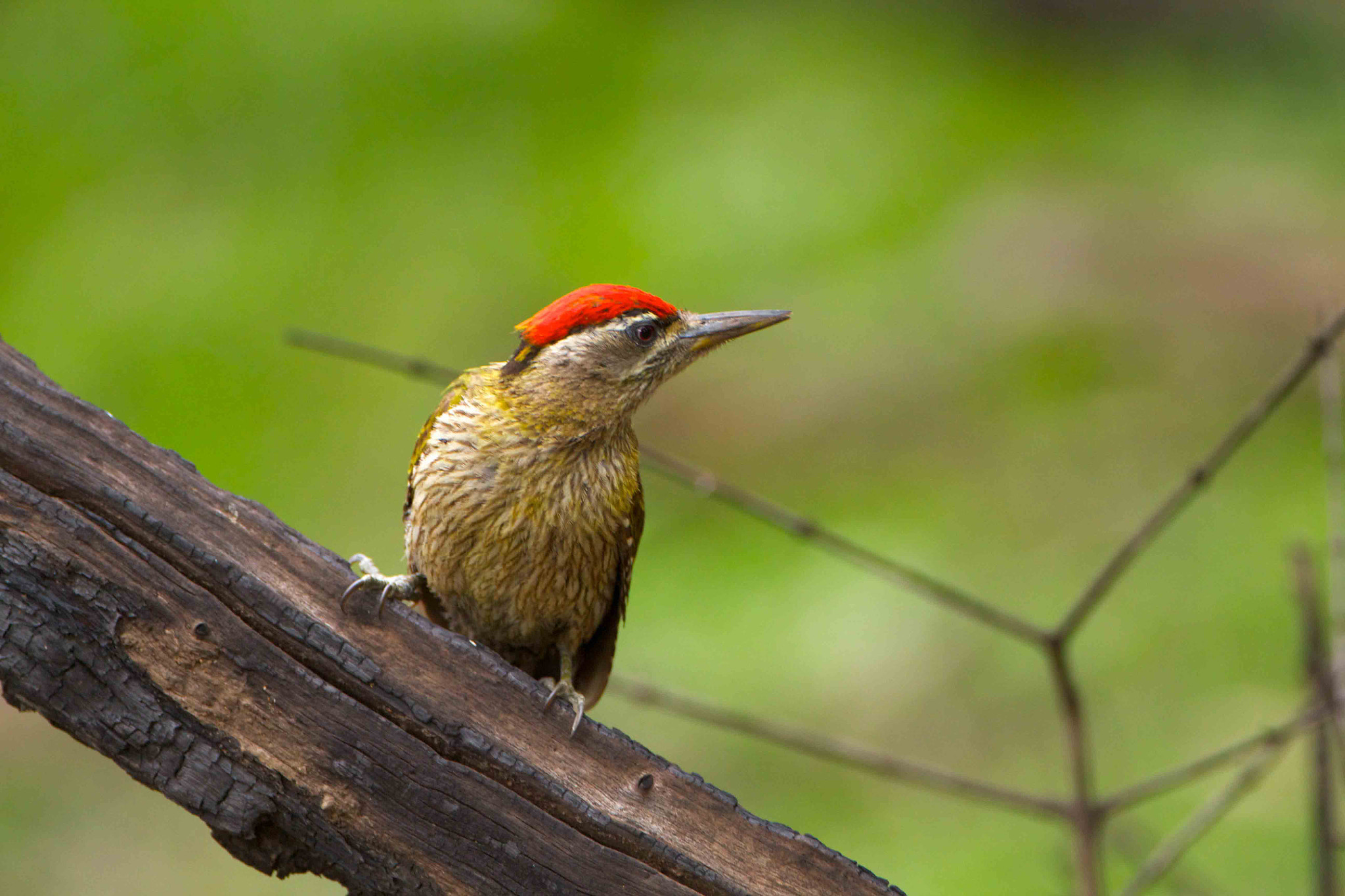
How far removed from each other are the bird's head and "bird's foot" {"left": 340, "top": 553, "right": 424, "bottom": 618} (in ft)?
1.88

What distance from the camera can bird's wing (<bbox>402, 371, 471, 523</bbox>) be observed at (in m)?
3.32

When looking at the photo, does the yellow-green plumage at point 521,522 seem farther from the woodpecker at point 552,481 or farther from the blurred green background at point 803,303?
the blurred green background at point 803,303

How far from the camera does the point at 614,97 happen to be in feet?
30.3

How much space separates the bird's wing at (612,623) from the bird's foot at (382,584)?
1.61 ft

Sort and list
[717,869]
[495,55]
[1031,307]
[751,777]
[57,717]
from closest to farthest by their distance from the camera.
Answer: [57,717], [717,869], [751,777], [1031,307], [495,55]

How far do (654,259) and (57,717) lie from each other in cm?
581

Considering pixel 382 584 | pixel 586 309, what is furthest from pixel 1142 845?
pixel 382 584

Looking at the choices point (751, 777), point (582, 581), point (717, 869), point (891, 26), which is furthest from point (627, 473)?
point (891, 26)

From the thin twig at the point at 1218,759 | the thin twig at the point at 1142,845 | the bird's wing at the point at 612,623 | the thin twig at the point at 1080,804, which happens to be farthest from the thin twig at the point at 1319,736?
the bird's wing at the point at 612,623

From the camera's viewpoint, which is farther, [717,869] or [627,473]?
[627,473]

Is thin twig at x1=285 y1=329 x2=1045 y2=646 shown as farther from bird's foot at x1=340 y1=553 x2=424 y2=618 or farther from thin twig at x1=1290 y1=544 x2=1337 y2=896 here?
thin twig at x1=1290 y1=544 x2=1337 y2=896

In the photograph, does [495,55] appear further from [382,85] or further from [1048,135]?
[1048,135]

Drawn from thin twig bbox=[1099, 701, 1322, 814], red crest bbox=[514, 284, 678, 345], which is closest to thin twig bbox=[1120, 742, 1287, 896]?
thin twig bbox=[1099, 701, 1322, 814]

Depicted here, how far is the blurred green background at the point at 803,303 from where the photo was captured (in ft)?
18.0
